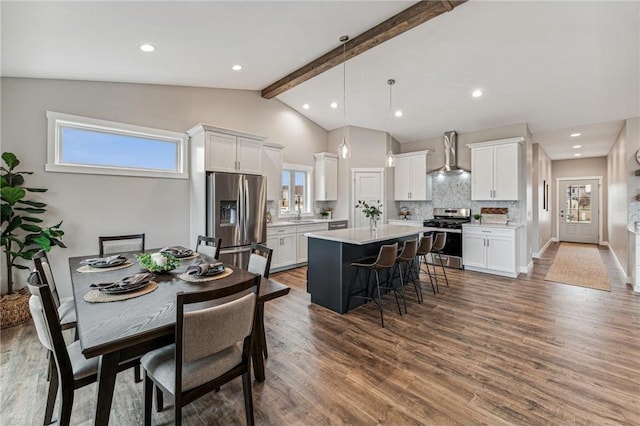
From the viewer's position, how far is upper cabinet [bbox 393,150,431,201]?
21.3 feet

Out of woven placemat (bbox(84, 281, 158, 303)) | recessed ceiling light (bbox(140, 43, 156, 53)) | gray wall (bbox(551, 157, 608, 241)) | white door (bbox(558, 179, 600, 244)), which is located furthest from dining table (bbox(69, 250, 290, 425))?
white door (bbox(558, 179, 600, 244))

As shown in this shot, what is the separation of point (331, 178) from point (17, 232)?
523 centimetres

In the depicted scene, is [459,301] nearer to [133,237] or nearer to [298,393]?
[298,393]

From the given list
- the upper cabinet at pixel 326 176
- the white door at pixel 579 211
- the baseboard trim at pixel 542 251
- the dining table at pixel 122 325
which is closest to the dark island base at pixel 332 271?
the dining table at pixel 122 325

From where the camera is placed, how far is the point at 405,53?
13.4 ft

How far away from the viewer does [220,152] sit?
4.44m

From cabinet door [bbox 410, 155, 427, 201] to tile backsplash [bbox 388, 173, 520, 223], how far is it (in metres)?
0.31

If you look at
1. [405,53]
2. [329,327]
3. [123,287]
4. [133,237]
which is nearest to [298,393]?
[329,327]

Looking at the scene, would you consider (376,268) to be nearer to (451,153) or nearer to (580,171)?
(451,153)

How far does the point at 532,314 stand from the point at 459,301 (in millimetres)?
813

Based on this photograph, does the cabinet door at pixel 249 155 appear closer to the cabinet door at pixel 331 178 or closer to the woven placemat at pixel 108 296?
the cabinet door at pixel 331 178

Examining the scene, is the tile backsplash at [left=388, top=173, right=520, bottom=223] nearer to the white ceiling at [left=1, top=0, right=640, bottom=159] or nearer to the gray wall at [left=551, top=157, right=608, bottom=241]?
the white ceiling at [left=1, top=0, right=640, bottom=159]

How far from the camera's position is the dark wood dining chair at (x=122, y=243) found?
336 centimetres

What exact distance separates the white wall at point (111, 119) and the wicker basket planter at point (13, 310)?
456 mm
